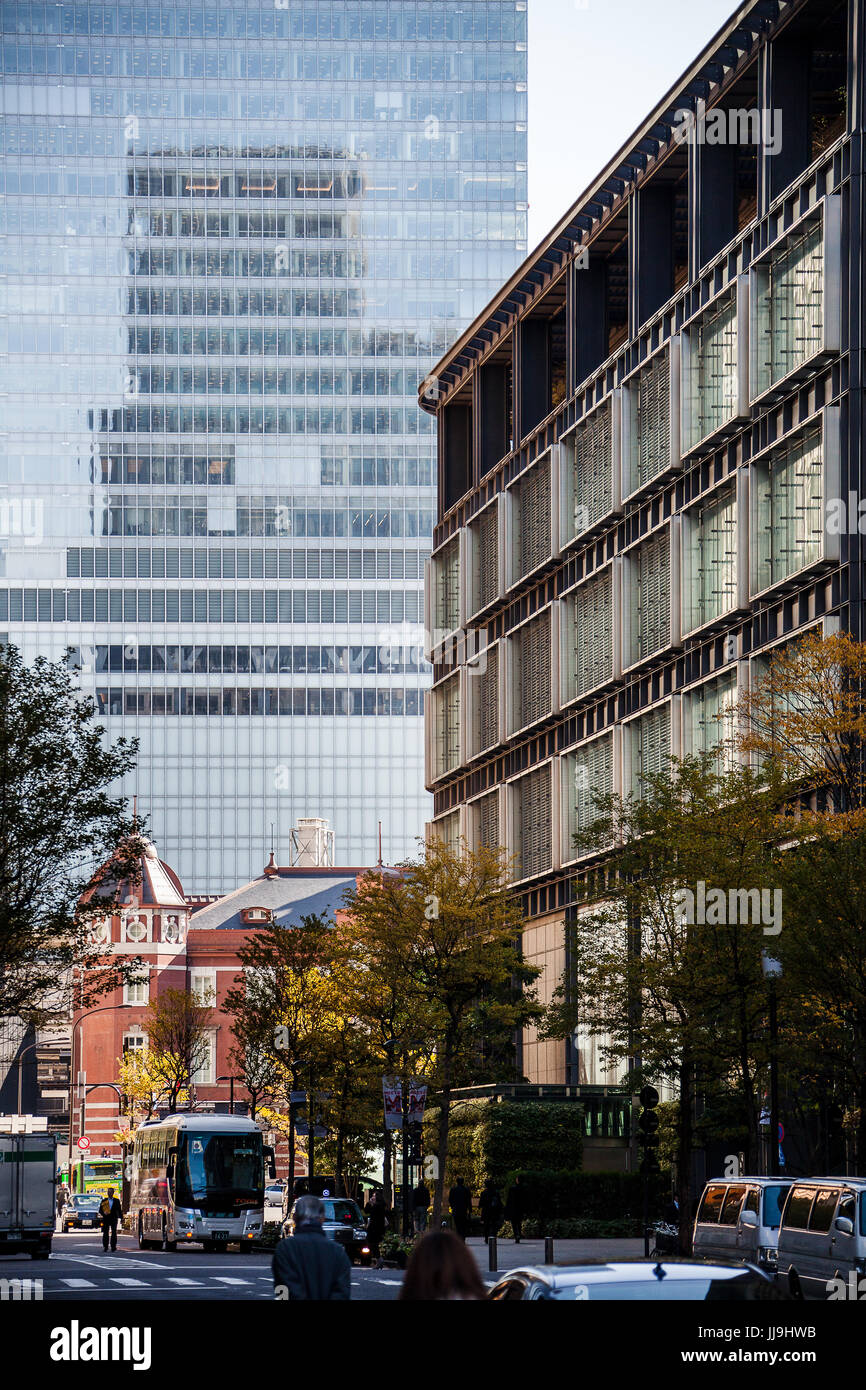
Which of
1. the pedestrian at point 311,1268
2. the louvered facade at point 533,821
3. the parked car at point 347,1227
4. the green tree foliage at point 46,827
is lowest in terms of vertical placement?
the parked car at point 347,1227

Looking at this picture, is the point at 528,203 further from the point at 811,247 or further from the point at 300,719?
the point at 811,247

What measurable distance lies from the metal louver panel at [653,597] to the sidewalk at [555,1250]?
17441mm

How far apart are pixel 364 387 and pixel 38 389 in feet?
84.8

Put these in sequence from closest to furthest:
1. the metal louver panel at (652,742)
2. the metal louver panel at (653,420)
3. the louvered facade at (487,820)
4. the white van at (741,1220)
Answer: the white van at (741,1220) < the metal louver panel at (652,742) < the metal louver panel at (653,420) < the louvered facade at (487,820)

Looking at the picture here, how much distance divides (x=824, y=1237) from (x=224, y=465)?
14488cm

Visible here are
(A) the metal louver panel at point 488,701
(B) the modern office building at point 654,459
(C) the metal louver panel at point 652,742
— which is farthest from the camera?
(A) the metal louver panel at point 488,701

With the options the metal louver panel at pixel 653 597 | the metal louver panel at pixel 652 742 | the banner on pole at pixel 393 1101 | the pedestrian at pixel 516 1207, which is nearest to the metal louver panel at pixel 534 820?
the metal louver panel at pixel 652 742

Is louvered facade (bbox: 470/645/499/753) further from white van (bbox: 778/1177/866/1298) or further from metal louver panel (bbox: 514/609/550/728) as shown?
white van (bbox: 778/1177/866/1298)

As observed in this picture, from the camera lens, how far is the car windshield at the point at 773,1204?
1049 inches

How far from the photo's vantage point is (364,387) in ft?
545

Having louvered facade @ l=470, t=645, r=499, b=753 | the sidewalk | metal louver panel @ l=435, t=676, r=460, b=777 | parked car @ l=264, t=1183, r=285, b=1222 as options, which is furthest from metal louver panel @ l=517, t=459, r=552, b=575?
parked car @ l=264, t=1183, r=285, b=1222

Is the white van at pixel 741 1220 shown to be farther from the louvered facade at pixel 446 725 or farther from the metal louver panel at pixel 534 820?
the louvered facade at pixel 446 725

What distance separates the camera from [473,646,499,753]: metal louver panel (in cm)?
8150

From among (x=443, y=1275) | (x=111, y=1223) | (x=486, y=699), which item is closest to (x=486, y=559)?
(x=486, y=699)
